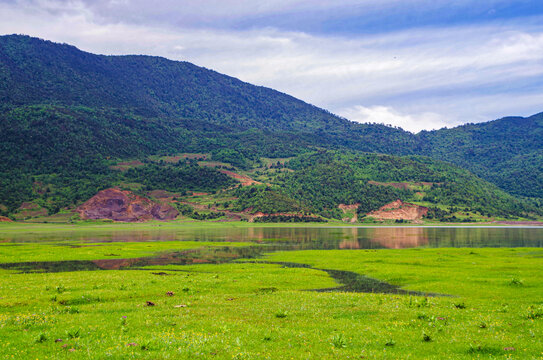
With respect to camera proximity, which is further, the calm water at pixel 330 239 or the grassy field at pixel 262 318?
the calm water at pixel 330 239

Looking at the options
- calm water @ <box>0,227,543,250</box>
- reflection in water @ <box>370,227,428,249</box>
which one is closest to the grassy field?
reflection in water @ <box>370,227,428,249</box>

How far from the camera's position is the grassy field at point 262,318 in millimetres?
17672

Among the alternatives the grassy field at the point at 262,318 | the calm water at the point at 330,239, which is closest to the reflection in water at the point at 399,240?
the calm water at the point at 330,239

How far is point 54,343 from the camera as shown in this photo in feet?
60.5

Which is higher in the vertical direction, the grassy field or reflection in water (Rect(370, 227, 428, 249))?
the grassy field

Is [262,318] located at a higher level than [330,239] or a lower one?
higher

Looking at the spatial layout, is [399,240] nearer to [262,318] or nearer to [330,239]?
[330,239]

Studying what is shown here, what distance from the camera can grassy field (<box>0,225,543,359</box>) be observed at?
17.7 meters

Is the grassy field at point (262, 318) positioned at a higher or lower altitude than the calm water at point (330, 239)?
higher

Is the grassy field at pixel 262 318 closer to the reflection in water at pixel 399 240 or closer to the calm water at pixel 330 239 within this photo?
the reflection in water at pixel 399 240

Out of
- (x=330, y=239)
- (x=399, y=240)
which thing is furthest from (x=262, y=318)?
(x=399, y=240)

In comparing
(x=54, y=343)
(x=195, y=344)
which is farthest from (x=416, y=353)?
(x=54, y=343)

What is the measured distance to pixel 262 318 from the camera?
24.8 meters

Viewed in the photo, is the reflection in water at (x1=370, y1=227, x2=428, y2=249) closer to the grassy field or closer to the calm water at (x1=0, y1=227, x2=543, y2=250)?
the calm water at (x1=0, y1=227, x2=543, y2=250)
